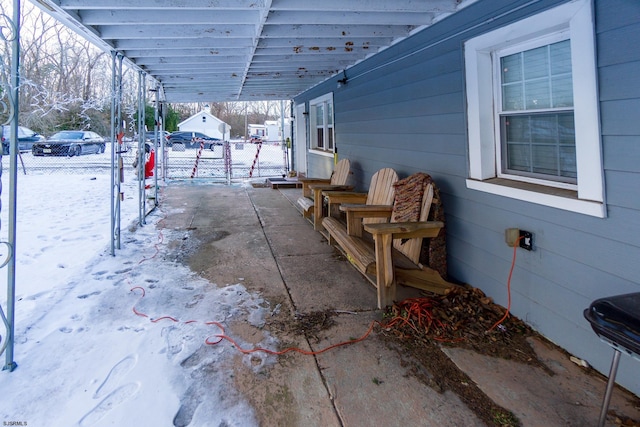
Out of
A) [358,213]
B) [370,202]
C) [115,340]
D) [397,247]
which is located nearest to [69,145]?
[370,202]

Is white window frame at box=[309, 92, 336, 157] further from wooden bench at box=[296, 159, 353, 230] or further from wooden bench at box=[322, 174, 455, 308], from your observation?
wooden bench at box=[322, 174, 455, 308]

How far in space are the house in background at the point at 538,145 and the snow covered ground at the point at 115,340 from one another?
1776 mm

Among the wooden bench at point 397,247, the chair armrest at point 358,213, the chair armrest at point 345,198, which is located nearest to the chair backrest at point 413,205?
the wooden bench at point 397,247

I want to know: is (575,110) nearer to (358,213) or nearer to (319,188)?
(358,213)

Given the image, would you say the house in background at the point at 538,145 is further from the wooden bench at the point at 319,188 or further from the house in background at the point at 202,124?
the house in background at the point at 202,124

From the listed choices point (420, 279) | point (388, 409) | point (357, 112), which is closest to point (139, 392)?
point (388, 409)

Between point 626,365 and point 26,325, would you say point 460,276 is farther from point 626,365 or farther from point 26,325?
point 26,325

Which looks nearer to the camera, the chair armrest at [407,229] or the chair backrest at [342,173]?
the chair armrest at [407,229]

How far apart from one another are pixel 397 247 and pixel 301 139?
749cm

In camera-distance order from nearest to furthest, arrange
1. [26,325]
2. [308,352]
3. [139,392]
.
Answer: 1. [139,392]
2. [308,352]
3. [26,325]

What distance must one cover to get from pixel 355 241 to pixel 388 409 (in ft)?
6.15

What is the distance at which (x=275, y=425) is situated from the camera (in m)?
1.81

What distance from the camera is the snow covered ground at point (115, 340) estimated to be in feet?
6.19

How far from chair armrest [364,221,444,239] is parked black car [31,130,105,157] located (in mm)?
13773
